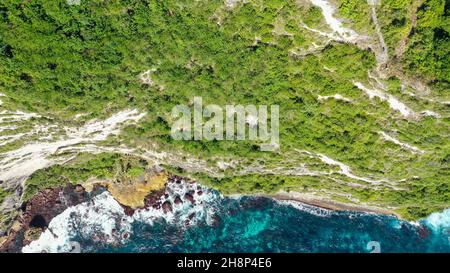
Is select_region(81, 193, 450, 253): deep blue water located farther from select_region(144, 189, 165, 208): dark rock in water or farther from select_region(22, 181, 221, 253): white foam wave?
select_region(144, 189, 165, 208): dark rock in water

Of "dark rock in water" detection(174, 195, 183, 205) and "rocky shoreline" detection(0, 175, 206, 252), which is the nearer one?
"rocky shoreline" detection(0, 175, 206, 252)

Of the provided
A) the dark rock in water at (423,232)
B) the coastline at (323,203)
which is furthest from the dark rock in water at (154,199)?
the dark rock in water at (423,232)

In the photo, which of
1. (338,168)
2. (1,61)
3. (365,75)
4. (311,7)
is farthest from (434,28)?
(1,61)

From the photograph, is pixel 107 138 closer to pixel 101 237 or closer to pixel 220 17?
pixel 101 237

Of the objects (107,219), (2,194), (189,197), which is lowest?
(107,219)

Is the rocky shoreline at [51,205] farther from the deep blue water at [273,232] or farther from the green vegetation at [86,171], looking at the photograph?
the deep blue water at [273,232]

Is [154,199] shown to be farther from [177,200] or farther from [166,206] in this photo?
[177,200]

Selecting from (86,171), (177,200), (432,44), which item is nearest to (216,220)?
(177,200)

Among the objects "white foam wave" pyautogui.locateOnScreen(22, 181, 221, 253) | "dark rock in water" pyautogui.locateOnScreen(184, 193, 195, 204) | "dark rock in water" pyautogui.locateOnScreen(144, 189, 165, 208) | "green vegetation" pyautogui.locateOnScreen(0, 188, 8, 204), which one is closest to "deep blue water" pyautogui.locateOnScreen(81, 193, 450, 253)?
"white foam wave" pyautogui.locateOnScreen(22, 181, 221, 253)
